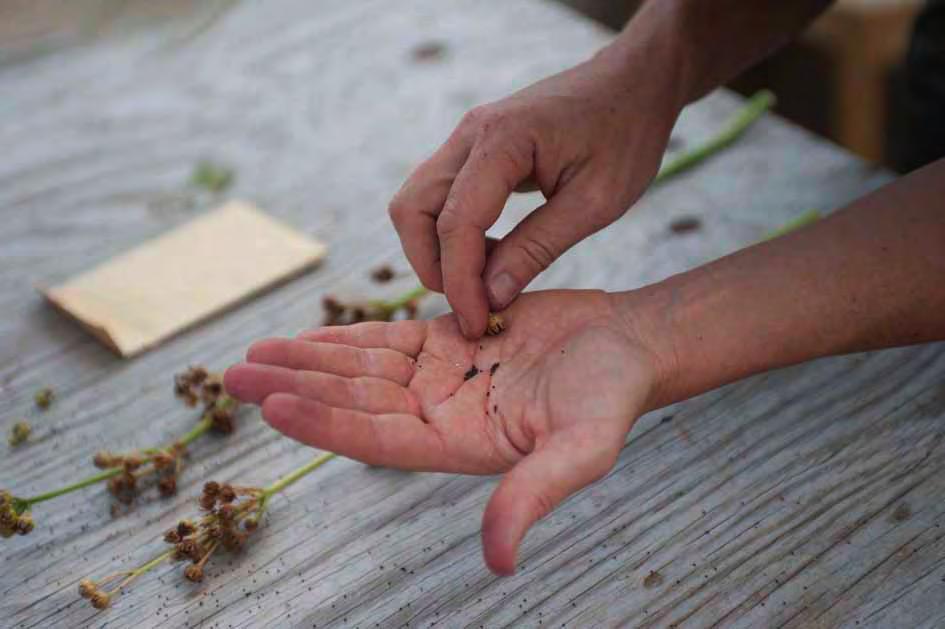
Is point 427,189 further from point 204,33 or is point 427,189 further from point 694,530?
point 204,33

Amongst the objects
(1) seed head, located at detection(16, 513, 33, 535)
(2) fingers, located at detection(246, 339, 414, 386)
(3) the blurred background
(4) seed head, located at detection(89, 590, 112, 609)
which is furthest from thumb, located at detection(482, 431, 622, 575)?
(3) the blurred background

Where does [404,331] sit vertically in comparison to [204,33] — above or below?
above

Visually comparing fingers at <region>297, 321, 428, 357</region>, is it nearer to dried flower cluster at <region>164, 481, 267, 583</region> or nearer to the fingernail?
the fingernail

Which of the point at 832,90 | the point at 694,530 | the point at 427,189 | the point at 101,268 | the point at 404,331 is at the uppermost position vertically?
the point at 427,189

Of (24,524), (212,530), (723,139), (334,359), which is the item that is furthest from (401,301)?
(723,139)

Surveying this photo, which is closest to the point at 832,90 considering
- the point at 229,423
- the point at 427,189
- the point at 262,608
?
the point at 427,189

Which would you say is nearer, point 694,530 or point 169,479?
point 694,530
